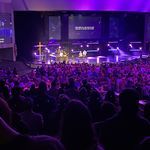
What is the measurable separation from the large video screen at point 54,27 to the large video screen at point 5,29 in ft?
16.2

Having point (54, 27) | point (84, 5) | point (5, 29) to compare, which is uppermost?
point (84, 5)

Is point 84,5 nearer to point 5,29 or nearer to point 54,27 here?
point 54,27

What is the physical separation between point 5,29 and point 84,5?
8.48 metres

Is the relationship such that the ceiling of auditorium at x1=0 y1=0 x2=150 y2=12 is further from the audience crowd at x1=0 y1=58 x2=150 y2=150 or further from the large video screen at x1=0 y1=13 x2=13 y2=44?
the audience crowd at x1=0 y1=58 x2=150 y2=150

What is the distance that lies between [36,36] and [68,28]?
3214 mm

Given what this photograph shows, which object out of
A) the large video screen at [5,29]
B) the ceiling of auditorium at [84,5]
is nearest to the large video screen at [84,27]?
the ceiling of auditorium at [84,5]

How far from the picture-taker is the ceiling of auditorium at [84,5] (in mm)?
27984

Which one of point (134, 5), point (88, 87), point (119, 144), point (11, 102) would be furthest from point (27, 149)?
point (134, 5)

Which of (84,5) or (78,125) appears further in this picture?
(84,5)

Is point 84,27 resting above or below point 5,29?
above

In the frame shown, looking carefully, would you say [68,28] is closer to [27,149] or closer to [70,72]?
[70,72]

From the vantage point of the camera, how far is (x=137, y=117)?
3.17m

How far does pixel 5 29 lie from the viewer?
24938 millimetres

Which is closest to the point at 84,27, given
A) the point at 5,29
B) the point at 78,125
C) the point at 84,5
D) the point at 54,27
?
the point at 84,5
